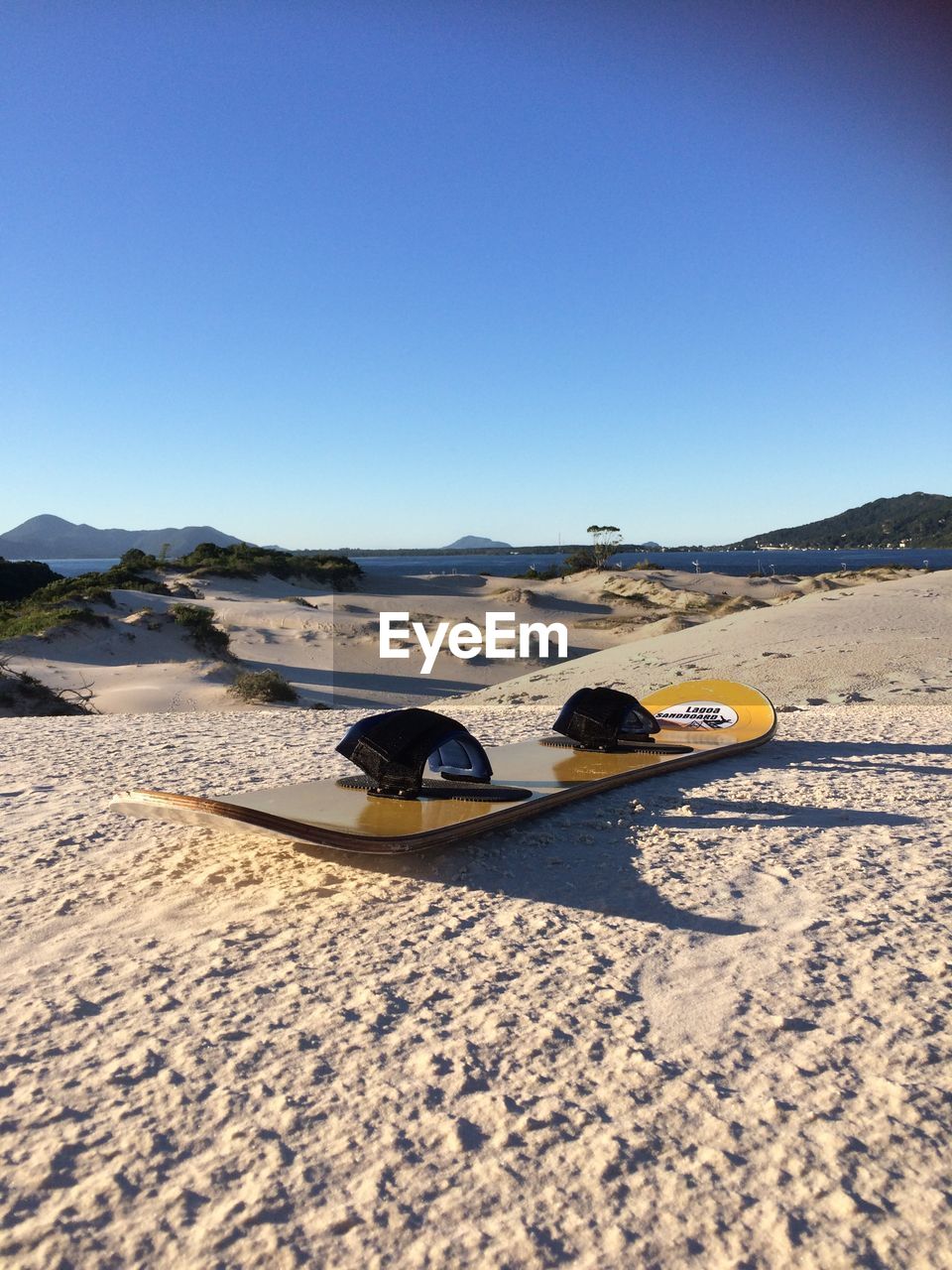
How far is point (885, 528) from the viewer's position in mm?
128375

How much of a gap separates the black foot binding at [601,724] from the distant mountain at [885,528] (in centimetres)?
10209

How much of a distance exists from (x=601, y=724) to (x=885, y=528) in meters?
135

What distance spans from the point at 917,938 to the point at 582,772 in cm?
229

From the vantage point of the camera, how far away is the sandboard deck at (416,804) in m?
3.64

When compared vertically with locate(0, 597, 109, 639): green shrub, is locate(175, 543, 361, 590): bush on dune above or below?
above

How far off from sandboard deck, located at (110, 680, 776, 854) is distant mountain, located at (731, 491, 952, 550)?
336ft

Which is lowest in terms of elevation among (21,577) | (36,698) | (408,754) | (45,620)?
(36,698)

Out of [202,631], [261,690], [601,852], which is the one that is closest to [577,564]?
[202,631]

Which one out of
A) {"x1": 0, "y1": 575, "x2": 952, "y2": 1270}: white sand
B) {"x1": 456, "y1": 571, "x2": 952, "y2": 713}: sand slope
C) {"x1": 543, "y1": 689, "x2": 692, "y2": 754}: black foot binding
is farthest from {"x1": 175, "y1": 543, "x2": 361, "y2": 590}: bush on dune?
{"x1": 0, "y1": 575, "x2": 952, "y2": 1270}: white sand

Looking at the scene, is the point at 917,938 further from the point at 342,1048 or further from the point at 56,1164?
the point at 56,1164

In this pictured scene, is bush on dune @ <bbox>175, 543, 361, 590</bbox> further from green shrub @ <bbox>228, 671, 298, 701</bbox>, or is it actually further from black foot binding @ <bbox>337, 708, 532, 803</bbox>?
black foot binding @ <bbox>337, 708, 532, 803</bbox>

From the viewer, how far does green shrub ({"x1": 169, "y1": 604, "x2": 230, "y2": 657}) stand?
19.1m

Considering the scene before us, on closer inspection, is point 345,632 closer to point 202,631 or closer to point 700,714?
point 202,631

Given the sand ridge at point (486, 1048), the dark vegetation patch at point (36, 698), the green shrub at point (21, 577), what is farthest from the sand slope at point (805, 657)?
the green shrub at point (21, 577)
